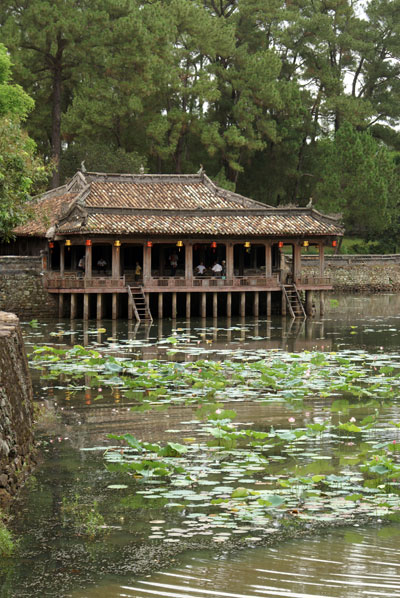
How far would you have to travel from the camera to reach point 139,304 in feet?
109

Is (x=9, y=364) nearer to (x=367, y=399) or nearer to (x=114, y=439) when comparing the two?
(x=114, y=439)

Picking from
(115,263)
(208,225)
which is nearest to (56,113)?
(208,225)

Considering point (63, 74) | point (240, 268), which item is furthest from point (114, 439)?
point (63, 74)

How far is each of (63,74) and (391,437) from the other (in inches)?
1695

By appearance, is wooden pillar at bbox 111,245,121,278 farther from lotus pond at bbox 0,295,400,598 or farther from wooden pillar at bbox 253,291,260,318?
lotus pond at bbox 0,295,400,598

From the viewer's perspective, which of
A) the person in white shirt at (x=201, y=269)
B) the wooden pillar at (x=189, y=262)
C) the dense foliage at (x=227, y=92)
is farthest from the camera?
the dense foliage at (x=227, y=92)

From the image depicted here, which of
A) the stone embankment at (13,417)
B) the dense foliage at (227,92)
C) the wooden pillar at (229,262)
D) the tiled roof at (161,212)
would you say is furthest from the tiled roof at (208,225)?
the stone embankment at (13,417)

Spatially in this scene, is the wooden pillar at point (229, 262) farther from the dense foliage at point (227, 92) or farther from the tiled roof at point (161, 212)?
the dense foliage at point (227, 92)

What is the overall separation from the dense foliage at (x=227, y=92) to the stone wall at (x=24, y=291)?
397 inches

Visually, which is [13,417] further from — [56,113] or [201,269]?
[56,113]

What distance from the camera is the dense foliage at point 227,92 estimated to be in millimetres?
48469

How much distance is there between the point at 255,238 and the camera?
3600cm

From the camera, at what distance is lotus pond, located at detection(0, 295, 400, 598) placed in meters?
7.71

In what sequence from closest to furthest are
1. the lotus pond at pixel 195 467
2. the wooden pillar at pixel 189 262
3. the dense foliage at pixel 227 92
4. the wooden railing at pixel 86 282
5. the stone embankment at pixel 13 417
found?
the lotus pond at pixel 195 467 < the stone embankment at pixel 13 417 < the wooden railing at pixel 86 282 < the wooden pillar at pixel 189 262 < the dense foliage at pixel 227 92
